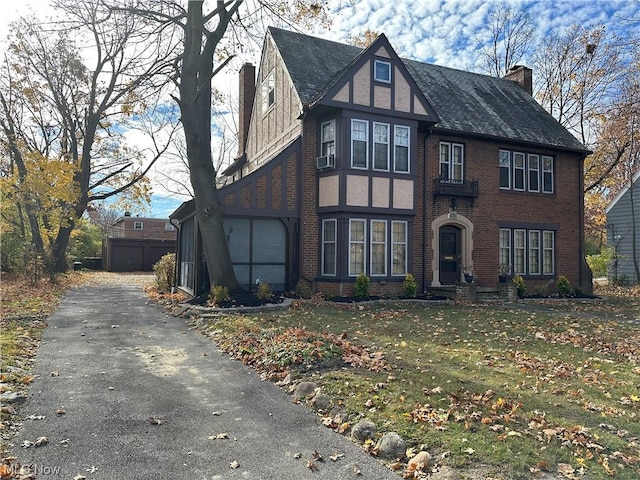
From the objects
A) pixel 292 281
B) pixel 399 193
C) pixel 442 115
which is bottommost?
pixel 292 281

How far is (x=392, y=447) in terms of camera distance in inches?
180

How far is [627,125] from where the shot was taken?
23.9m

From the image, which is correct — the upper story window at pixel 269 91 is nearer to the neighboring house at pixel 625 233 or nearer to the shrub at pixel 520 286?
the shrub at pixel 520 286

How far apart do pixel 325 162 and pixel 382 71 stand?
12.4 feet

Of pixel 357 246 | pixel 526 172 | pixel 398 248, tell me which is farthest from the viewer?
pixel 526 172

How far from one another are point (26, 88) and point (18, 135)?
103 inches

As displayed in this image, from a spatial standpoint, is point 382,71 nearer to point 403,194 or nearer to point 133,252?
point 403,194

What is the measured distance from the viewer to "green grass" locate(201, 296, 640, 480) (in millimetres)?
4512

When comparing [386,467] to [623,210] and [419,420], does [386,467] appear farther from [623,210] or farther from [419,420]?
[623,210]

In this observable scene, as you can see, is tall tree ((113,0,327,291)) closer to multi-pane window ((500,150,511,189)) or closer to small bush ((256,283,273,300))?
small bush ((256,283,273,300))

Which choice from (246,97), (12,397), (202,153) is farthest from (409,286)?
(246,97)

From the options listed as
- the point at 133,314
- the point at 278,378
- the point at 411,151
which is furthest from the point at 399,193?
the point at 278,378

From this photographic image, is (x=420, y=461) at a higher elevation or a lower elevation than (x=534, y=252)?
lower

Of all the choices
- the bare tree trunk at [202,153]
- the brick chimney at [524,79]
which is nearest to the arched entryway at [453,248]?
the bare tree trunk at [202,153]
